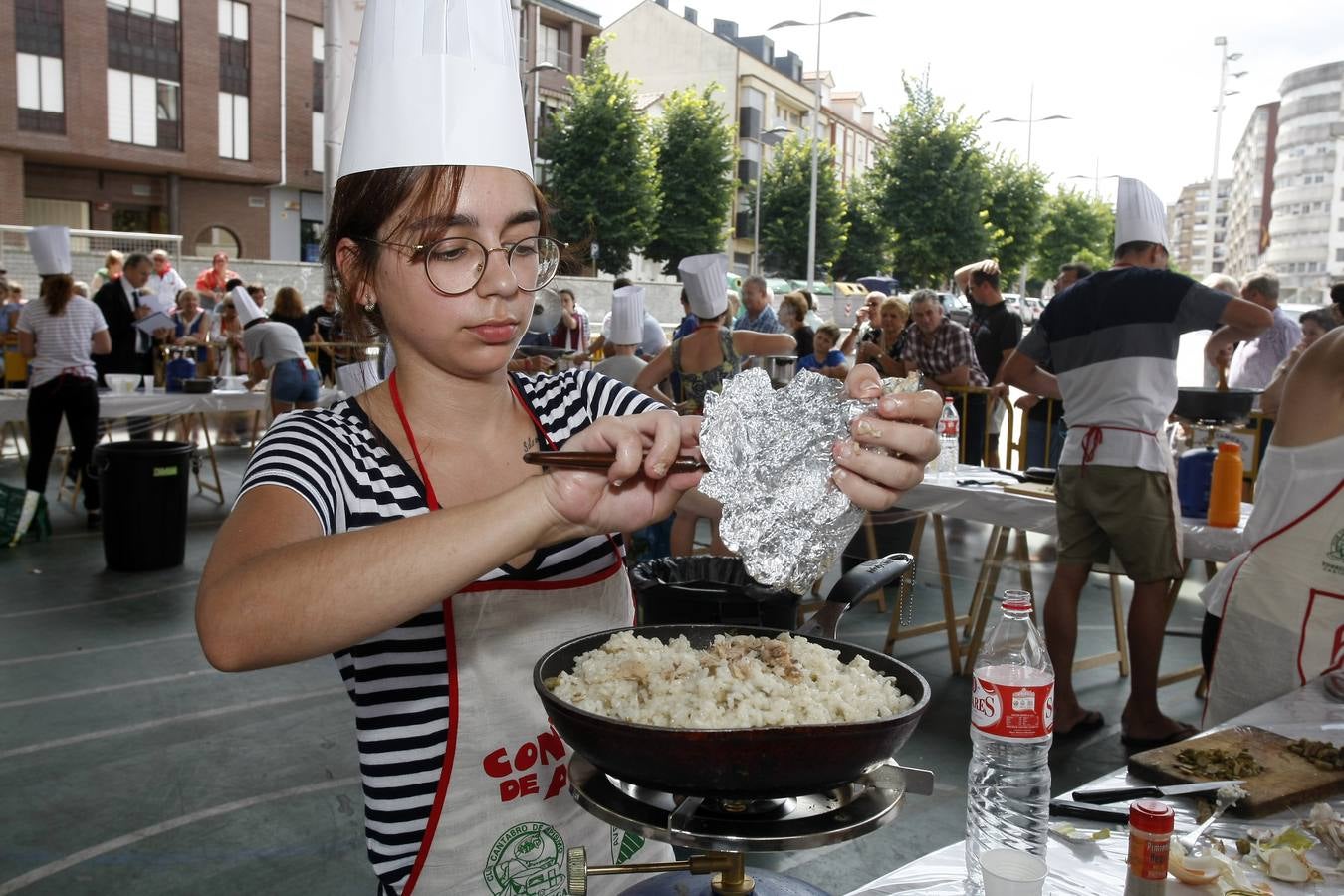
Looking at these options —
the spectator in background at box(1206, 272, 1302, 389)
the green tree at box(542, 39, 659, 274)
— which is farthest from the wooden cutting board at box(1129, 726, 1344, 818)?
the green tree at box(542, 39, 659, 274)

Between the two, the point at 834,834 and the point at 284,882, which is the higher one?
the point at 834,834

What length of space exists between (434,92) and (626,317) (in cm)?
620

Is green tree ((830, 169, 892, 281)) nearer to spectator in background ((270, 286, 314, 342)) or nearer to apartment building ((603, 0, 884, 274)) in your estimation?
apartment building ((603, 0, 884, 274))

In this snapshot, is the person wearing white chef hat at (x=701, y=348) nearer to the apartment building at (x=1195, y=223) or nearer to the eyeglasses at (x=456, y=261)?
the eyeglasses at (x=456, y=261)

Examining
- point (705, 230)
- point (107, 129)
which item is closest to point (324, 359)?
point (107, 129)

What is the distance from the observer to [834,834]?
94 cm

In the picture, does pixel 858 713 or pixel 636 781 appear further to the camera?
pixel 858 713

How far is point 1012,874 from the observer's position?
3.59 ft

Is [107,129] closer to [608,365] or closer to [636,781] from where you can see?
[608,365]

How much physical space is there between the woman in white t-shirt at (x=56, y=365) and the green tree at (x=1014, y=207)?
96.0 feet

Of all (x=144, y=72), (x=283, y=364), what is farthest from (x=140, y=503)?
(x=144, y=72)

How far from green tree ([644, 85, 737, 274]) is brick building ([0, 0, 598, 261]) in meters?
4.71

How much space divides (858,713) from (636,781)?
0.87ft

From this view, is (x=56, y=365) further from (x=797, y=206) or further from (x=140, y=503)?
(x=797, y=206)
